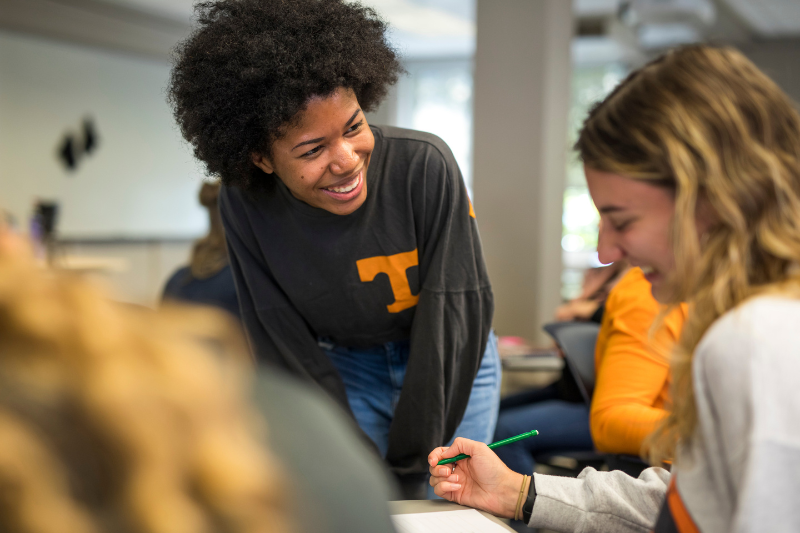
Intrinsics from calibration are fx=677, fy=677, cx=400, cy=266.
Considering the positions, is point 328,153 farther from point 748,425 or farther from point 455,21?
point 455,21

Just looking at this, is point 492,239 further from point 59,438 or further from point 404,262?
point 59,438

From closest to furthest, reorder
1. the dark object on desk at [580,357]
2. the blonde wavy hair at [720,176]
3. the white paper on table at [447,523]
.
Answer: the blonde wavy hair at [720,176], the white paper on table at [447,523], the dark object on desk at [580,357]

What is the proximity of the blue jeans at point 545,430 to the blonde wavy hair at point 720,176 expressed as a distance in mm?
1282

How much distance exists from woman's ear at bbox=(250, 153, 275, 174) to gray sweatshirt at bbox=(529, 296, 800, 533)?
37.6 inches

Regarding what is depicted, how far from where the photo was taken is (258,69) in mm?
1237

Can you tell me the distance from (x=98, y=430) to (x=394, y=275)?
1.10 metres

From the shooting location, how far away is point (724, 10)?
21.0 feet

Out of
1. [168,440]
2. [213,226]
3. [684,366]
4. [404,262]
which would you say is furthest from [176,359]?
[213,226]

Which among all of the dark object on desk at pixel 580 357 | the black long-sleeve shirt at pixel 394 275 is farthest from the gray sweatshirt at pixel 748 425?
the dark object on desk at pixel 580 357

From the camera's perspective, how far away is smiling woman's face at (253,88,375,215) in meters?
1.25

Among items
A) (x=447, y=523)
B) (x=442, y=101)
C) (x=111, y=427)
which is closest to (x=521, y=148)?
(x=447, y=523)

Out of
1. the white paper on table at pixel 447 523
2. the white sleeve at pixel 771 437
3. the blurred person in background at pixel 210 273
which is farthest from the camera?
the blurred person in background at pixel 210 273

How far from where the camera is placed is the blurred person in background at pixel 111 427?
1.09 feet

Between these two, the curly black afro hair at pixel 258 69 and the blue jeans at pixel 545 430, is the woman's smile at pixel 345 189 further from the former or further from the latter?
the blue jeans at pixel 545 430
